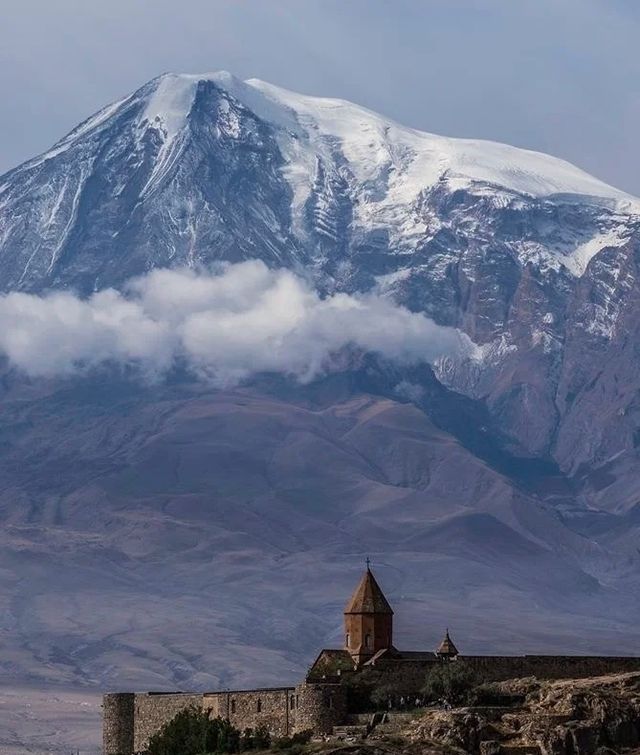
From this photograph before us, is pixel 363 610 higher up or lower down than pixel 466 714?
higher up

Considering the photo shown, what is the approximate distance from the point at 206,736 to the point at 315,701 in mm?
3377

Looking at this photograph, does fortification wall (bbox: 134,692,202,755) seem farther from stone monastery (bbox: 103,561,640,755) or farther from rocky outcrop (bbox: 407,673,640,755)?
rocky outcrop (bbox: 407,673,640,755)

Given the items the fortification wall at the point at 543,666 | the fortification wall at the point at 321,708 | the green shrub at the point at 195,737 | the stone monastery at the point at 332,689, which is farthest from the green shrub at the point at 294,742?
the fortification wall at the point at 543,666

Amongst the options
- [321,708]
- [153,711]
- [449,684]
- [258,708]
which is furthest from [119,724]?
[449,684]

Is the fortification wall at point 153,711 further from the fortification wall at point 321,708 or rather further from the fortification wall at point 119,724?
the fortification wall at point 321,708

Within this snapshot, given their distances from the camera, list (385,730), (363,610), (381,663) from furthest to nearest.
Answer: (363,610) → (381,663) → (385,730)

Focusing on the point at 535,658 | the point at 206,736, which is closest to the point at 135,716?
the point at 206,736

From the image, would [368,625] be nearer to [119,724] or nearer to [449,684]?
[119,724]

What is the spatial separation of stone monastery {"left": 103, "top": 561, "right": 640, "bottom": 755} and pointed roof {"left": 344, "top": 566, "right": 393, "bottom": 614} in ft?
0.16

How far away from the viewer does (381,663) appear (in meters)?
73.2

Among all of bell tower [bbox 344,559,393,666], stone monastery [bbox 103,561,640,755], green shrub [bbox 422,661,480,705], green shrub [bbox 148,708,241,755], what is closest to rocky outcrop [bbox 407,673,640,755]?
green shrub [bbox 422,661,480,705]

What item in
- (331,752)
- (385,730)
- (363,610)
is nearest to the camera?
(331,752)

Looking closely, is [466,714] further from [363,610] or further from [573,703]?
[363,610]

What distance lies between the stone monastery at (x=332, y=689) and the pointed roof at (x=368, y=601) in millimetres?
49
